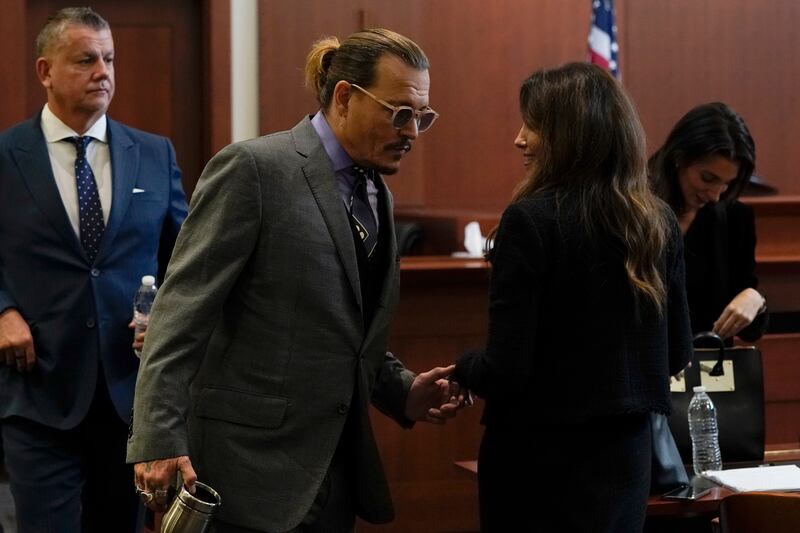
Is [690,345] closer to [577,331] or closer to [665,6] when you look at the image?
[577,331]

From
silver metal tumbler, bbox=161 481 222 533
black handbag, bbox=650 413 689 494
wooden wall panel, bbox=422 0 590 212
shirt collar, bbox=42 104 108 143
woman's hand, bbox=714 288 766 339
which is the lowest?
black handbag, bbox=650 413 689 494

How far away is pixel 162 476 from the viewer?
2117 millimetres

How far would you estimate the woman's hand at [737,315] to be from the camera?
3490mm

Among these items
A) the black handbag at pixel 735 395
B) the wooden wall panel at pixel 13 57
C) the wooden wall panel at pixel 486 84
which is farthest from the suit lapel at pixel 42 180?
the wooden wall panel at pixel 486 84

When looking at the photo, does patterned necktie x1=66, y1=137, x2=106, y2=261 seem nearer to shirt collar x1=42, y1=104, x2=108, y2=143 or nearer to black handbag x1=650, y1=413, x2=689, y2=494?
shirt collar x1=42, y1=104, x2=108, y2=143

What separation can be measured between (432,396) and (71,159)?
1367 mm

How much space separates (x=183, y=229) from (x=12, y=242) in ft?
3.99

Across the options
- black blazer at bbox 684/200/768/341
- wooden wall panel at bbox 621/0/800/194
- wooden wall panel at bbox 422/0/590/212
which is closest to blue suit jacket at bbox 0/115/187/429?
black blazer at bbox 684/200/768/341

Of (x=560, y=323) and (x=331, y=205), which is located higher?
(x=331, y=205)

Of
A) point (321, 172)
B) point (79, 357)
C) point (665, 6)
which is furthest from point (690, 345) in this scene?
point (665, 6)

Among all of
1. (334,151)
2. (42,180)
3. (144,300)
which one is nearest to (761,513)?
(334,151)

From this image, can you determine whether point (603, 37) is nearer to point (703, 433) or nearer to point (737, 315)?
point (737, 315)

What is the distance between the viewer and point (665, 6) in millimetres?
7957

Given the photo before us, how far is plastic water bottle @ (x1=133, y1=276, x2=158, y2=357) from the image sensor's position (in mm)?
3229
